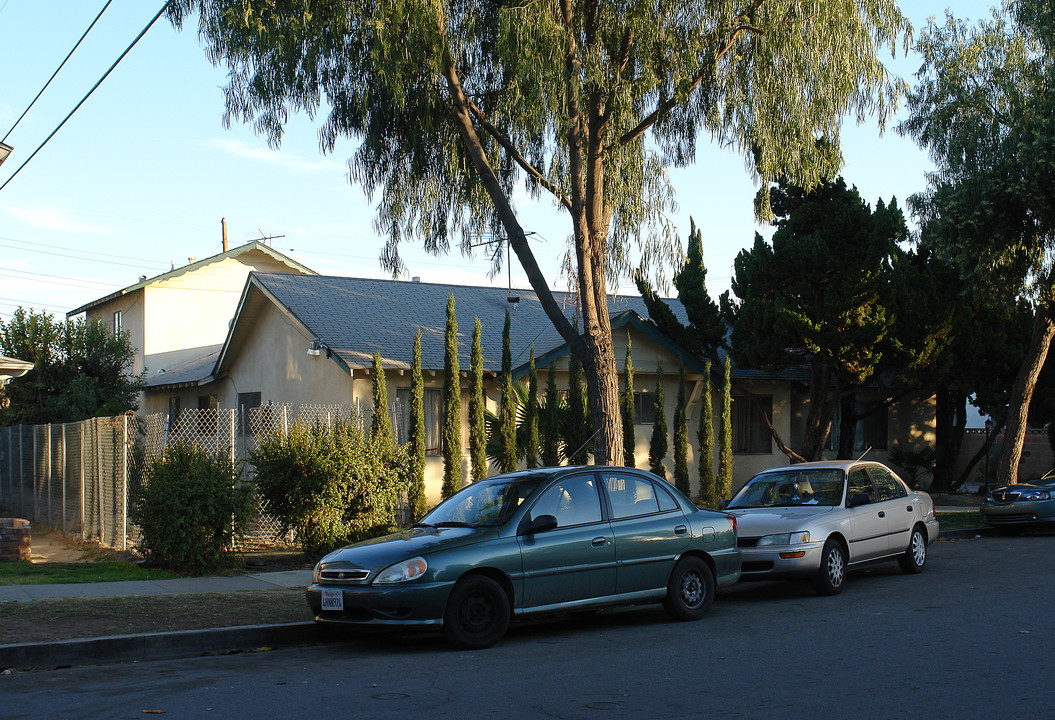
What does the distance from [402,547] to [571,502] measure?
1.71m

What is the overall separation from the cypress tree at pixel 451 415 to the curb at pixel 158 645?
8.88 meters

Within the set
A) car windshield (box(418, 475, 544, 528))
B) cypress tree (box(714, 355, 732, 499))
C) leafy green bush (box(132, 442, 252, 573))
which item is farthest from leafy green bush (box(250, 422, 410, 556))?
cypress tree (box(714, 355, 732, 499))

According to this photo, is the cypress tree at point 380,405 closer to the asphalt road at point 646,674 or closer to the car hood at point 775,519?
the car hood at point 775,519

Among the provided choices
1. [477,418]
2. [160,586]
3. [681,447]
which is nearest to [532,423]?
[477,418]

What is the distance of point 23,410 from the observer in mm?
24109

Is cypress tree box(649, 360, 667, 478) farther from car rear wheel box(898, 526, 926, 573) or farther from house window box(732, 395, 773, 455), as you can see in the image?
car rear wheel box(898, 526, 926, 573)

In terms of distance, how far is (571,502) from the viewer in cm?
930

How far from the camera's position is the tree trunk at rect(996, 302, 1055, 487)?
66.8ft

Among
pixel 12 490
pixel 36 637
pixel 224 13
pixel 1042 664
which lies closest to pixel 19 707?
pixel 36 637

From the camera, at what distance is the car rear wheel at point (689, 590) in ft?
31.5

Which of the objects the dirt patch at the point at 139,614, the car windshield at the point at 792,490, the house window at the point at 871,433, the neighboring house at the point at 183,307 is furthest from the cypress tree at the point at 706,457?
the neighboring house at the point at 183,307

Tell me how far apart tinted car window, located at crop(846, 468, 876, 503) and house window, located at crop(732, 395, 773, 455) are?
38.5ft

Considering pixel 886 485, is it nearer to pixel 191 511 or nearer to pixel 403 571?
pixel 403 571

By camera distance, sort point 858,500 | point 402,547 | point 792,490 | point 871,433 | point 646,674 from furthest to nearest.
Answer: point 871,433 < point 792,490 < point 858,500 < point 402,547 < point 646,674
